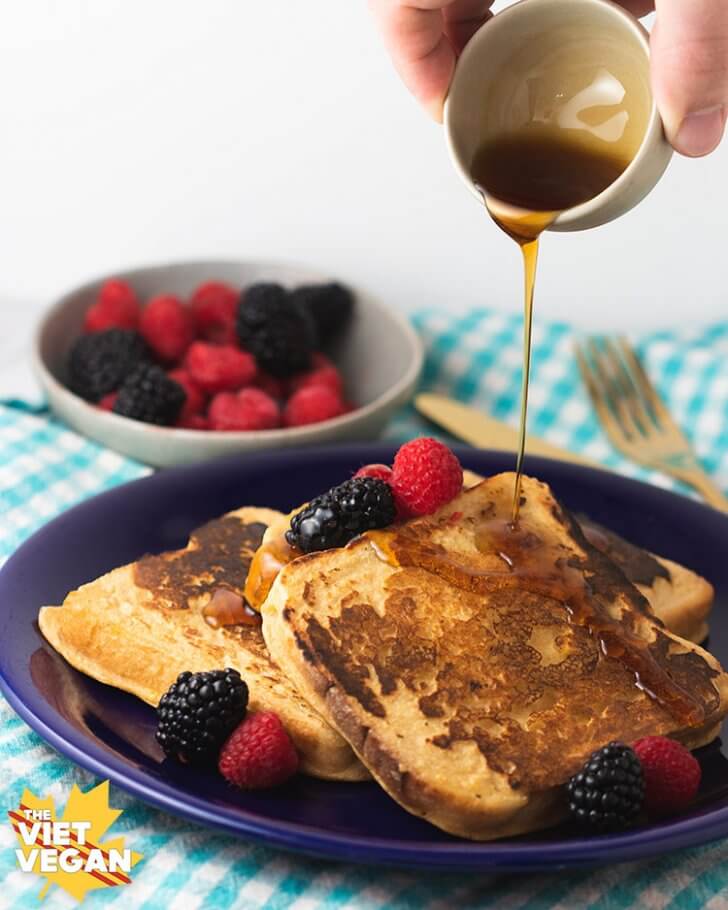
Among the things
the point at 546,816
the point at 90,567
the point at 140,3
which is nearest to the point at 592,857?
the point at 546,816

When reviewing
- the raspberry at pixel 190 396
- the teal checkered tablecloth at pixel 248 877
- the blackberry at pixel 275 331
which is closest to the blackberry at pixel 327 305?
the blackberry at pixel 275 331

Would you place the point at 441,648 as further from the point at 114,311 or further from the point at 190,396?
the point at 114,311

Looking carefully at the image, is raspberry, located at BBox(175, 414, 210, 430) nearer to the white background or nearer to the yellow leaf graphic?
the white background

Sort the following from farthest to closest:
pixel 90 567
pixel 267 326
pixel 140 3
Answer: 1. pixel 140 3
2. pixel 267 326
3. pixel 90 567

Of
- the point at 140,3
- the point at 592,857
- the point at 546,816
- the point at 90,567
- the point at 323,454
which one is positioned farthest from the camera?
the point at 140,3

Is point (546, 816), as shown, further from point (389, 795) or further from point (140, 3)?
point (140, 3)

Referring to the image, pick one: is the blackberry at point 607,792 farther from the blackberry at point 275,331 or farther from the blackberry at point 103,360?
the blackberry at point 103,360
